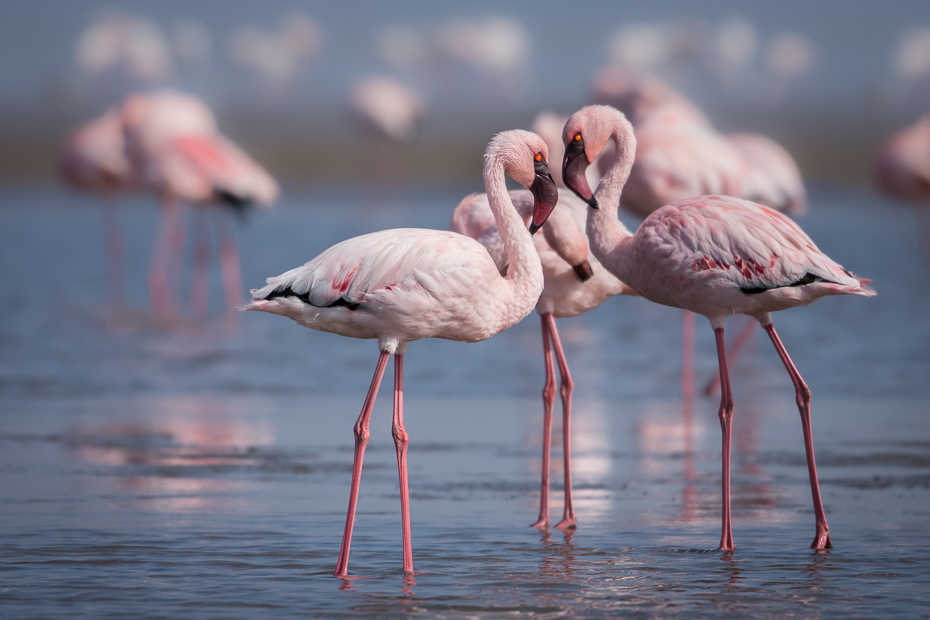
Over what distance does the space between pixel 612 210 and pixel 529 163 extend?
0.68 m

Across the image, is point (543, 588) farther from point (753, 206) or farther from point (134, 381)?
point (134, 381)

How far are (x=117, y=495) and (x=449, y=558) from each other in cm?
183

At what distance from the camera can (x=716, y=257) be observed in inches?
202

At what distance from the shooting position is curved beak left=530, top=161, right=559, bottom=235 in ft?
16.6

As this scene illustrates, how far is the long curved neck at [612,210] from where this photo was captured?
5.55 metres

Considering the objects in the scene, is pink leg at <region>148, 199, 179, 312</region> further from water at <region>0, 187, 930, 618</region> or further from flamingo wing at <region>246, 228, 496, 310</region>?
flamingo wing at <region>246, 228, 496, 310</region>

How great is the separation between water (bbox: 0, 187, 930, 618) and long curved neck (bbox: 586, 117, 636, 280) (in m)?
1.17

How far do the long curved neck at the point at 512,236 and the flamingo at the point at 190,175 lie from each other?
8.70 meters

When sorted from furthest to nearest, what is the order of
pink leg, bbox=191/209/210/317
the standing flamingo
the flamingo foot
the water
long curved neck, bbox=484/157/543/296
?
pink leg, bbox=191/209/210/317, the standing flamingo, the flamingo foot, long curved neck, bbox=484/157/543/296, the water

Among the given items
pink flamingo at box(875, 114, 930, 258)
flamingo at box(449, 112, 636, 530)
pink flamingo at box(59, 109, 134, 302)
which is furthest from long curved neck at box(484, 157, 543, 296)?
pink flamingo at box(59, 109, 134, 302)

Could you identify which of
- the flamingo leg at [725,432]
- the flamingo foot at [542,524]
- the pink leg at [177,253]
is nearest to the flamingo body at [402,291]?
the flamingo leg at [725,432]

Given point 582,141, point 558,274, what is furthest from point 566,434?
point 582,141

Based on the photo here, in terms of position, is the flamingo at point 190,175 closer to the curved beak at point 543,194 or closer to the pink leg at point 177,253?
the pink leg at point 177,253

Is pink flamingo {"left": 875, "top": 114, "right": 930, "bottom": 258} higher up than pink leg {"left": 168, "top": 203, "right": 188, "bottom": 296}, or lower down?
higher up
